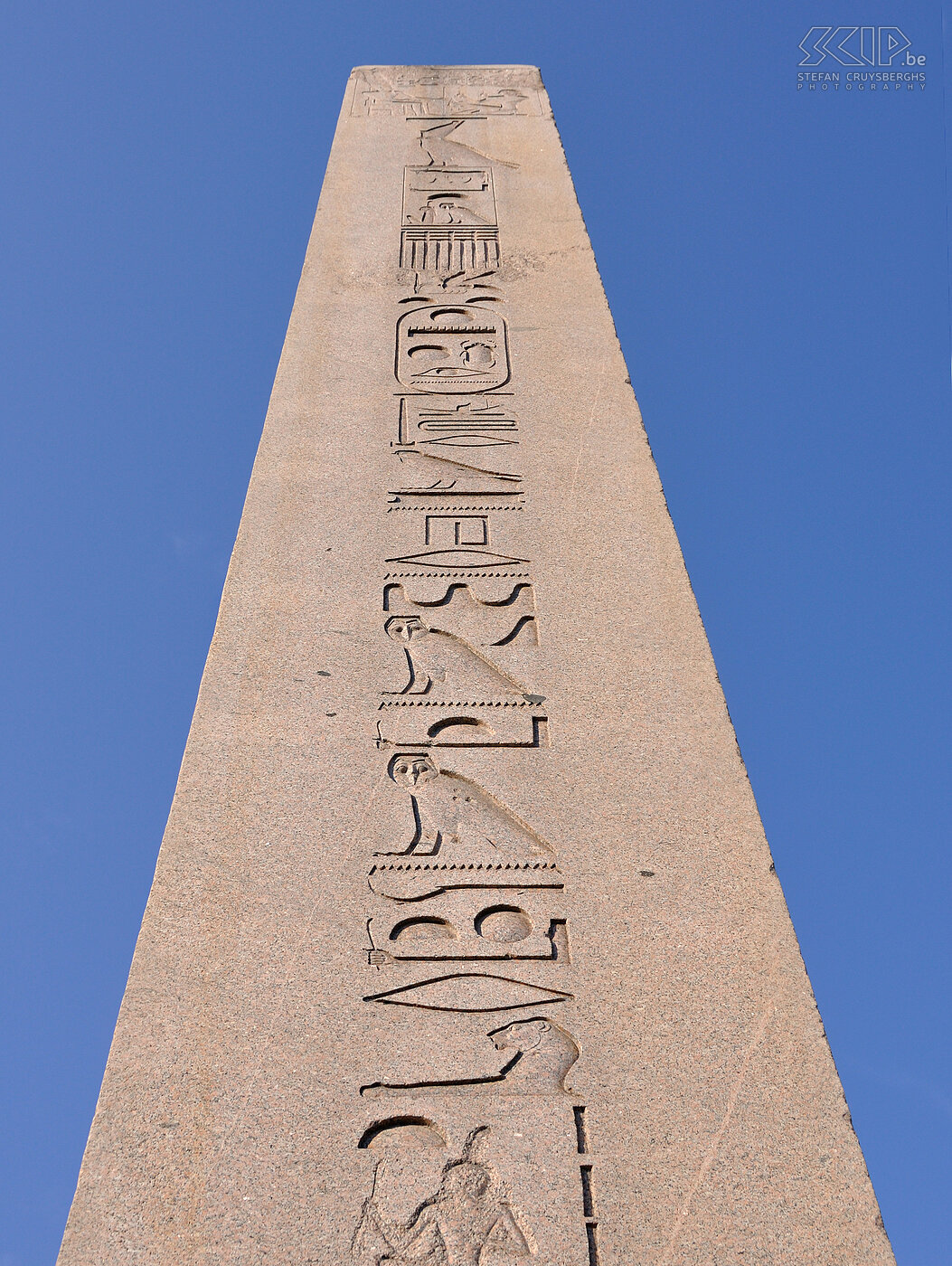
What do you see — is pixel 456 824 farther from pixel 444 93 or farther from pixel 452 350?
pixel 444 93

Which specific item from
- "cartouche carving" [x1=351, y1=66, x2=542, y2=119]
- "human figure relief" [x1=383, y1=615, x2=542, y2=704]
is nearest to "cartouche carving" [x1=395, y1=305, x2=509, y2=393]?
"human figure relief" [x1=383, y1=615, x2=542, y2=704]

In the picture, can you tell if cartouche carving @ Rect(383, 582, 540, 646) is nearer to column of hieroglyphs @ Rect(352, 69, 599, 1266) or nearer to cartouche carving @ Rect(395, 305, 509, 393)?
column of hieroglyphs @ Rect(352, 69, 599, 1266)

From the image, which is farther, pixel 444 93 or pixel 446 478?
pixel 444 93

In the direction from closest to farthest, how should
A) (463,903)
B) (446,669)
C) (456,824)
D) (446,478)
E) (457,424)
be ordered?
1. (463,903)
2. (456,824)
3. (446,669)
4. (446,478)
5. (457,424)

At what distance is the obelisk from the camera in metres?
1.96

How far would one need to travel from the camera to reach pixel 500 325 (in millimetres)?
3990

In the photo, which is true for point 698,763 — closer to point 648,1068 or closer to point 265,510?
point 648,1068

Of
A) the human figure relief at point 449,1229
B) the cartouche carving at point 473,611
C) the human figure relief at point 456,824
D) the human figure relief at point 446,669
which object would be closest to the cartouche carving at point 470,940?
the human figure relief at point 456,824

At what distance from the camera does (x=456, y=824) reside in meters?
2.53

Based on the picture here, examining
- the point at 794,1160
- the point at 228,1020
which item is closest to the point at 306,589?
the point at 228,1020

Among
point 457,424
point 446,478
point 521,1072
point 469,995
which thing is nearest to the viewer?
point 521,1072

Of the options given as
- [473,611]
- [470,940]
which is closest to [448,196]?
[473,611]

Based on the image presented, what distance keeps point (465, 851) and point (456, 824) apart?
0.06 metres

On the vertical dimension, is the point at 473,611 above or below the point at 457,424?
below
